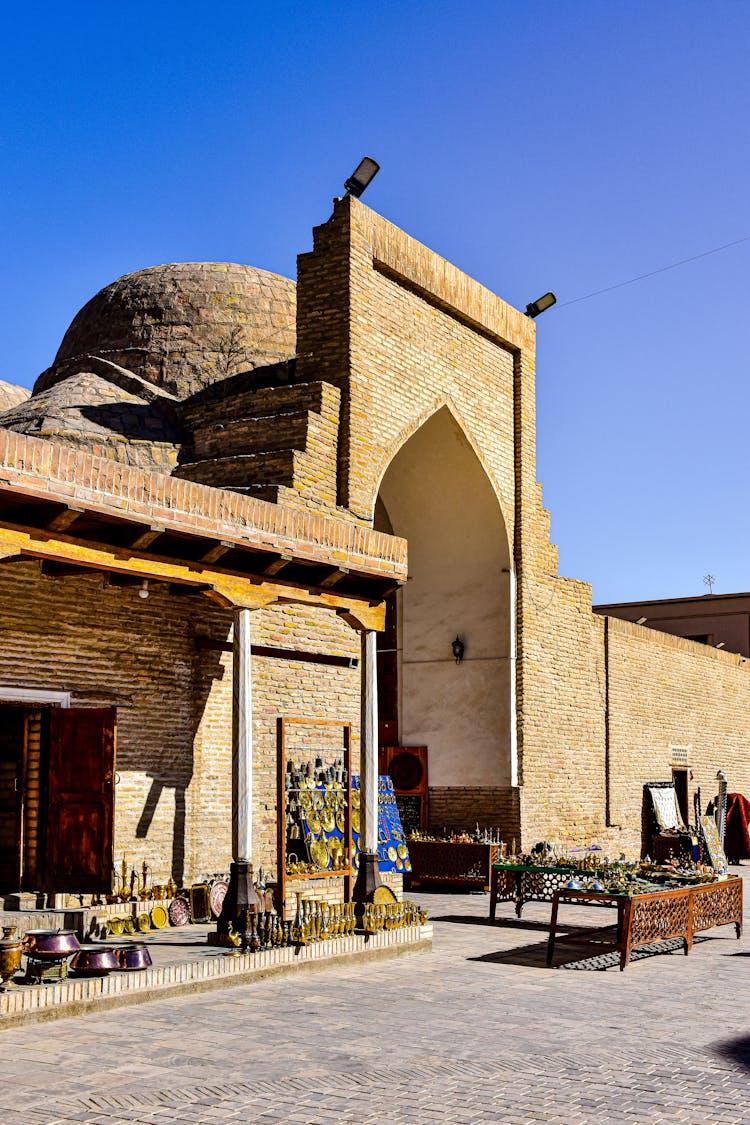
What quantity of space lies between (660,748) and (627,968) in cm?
1183

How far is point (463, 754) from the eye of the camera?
55.8ft

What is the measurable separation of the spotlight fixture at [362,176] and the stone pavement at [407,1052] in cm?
881

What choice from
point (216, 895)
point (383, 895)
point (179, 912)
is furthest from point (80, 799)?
point (383, 895)

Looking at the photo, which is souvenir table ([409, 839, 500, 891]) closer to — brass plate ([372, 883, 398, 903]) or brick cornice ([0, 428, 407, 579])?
brass plate ([372, 883, 398, 903])

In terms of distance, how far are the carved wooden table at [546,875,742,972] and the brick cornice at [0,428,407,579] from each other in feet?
10.8

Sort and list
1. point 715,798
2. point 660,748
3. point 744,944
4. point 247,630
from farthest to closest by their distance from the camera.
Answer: point 715,798, point 660,748, point 744,944, point 247,630

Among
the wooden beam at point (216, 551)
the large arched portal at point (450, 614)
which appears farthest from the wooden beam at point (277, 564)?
the large arched portal at point (450, 614)

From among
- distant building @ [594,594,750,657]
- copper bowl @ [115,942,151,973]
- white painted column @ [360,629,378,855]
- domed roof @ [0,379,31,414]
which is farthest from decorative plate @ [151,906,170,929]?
distant building @ [594,594,750,657]

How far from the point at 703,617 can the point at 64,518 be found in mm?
26969

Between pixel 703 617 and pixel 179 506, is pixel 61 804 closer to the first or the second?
pixel 179 506

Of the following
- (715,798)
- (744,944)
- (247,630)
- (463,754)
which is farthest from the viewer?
(715,798)

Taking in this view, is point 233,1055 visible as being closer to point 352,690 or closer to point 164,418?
point 352,690

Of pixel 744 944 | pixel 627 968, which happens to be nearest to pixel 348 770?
pixel 627 968

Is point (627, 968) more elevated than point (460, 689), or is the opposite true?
point (460, 689)
